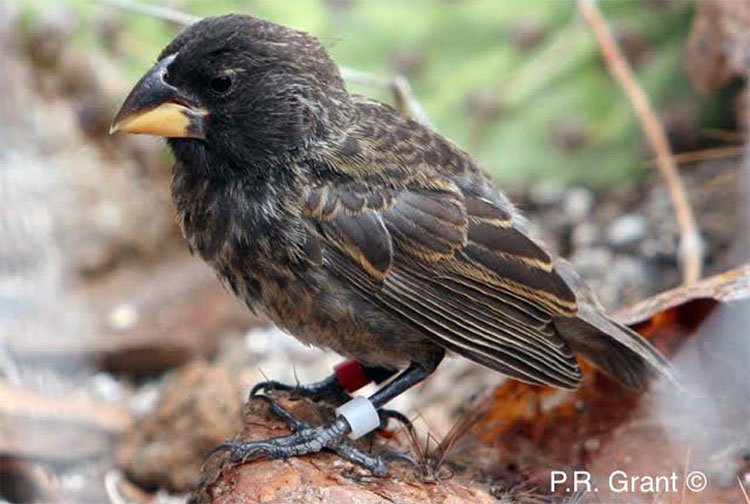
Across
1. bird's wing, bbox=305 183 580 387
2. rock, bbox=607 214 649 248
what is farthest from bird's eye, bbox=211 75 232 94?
rock, bbox=607 214 649 248

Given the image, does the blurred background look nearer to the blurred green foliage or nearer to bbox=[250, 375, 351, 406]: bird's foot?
the blurred green foliage

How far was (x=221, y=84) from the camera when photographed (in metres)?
4.16

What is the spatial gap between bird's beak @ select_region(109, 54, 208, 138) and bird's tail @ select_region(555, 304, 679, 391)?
1.24 meters

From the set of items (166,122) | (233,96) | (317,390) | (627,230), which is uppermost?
(627,230)

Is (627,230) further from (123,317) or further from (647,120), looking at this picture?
(123,317)

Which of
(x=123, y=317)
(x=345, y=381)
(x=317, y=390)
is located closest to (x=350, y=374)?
(x=345, y=381)

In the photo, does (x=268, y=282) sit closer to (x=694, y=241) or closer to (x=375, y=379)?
(x=375, y=379)

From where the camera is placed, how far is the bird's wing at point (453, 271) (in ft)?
13.6

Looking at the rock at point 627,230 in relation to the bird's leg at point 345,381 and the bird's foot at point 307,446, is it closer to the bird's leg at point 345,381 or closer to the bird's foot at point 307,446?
the bird's leg at point 345,381

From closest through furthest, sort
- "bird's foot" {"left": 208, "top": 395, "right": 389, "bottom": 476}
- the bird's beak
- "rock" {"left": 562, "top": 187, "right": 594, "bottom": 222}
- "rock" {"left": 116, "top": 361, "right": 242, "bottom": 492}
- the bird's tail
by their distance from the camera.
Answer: "bird's foot" {"left": 208, "top": 395, "right": 389, "bottom": 476}
the bird's beak
the bird's tail
"rock" {"left": 116, "top": 361, "right": 242, "bottom": 492}
"rock" {"left": 562, "top": 187, "right": 594, "bottom": 222}

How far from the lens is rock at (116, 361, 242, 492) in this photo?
195 inches

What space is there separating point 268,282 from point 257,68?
0.61 meters

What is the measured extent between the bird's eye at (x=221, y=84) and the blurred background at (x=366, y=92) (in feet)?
4.42

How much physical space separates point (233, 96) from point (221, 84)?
0.16 ft
